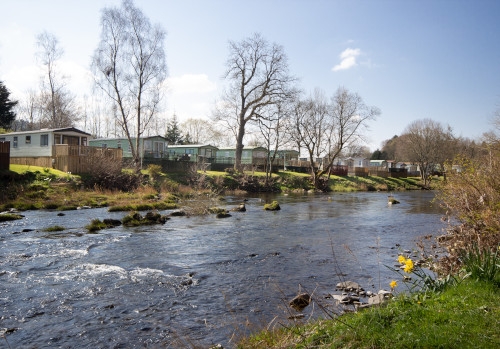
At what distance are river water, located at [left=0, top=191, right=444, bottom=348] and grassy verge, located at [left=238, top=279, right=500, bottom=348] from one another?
1.09 m

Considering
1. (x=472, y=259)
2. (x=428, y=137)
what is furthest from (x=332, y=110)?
(x=472, y=259)

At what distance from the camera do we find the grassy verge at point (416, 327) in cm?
415

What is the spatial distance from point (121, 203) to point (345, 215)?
14.9 metres

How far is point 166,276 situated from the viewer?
9.28 meters

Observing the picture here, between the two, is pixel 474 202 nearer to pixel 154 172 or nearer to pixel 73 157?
pixel 73 157

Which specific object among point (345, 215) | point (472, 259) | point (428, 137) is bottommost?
point (345, 215)

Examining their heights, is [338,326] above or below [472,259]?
below

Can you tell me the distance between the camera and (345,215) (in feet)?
74.6

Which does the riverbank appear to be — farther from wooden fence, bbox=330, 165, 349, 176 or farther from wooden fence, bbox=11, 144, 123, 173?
wooden fence, bbox=330, 165, 349, 176

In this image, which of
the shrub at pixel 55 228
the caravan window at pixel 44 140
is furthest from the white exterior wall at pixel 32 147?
the shrub at pixel 55 228

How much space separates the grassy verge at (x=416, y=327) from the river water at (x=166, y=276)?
42.7 inches

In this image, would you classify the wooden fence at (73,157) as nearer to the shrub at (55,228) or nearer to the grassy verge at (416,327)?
the shrub at (55,228)

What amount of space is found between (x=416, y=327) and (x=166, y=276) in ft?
21.5

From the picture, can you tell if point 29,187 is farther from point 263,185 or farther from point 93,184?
point 263,185
